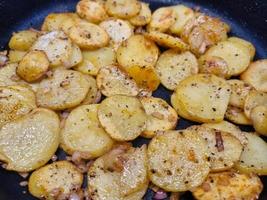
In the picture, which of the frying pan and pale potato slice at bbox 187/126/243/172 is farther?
the frying pan

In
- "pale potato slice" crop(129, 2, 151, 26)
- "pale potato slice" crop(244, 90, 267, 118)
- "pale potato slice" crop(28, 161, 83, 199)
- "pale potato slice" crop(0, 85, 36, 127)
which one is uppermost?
"pale potato slice" crop(129, 2, 151, 26)

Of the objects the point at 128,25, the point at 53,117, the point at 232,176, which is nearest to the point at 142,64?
the point at 128,25

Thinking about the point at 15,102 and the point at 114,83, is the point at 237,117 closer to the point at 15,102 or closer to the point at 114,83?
the point at 114,83

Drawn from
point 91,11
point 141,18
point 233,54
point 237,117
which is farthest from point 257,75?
point 91,11

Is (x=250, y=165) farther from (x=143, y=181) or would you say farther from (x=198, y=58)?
(x=198, y=58)

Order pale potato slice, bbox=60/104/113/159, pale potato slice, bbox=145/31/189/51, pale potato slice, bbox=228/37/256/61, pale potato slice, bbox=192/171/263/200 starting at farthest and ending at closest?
pale potato slice, bbox=228/37/256/61 < pale potato slice, bbox=145/31/189/51 < pale potato slice, bbox=60/104/113/159 < pale potato slice, bbox=192/171/263/200

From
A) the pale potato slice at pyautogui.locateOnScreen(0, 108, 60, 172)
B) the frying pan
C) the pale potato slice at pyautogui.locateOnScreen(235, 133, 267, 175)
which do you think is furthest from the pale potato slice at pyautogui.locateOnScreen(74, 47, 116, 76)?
the pale potato slice at pyautogui.locateOnScreen(235, 133, 267, 175)

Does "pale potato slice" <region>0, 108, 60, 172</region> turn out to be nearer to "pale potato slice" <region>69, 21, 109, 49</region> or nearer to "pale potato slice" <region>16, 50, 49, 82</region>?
"pale potato slice" <region>16, 50, 49, 82</region>
